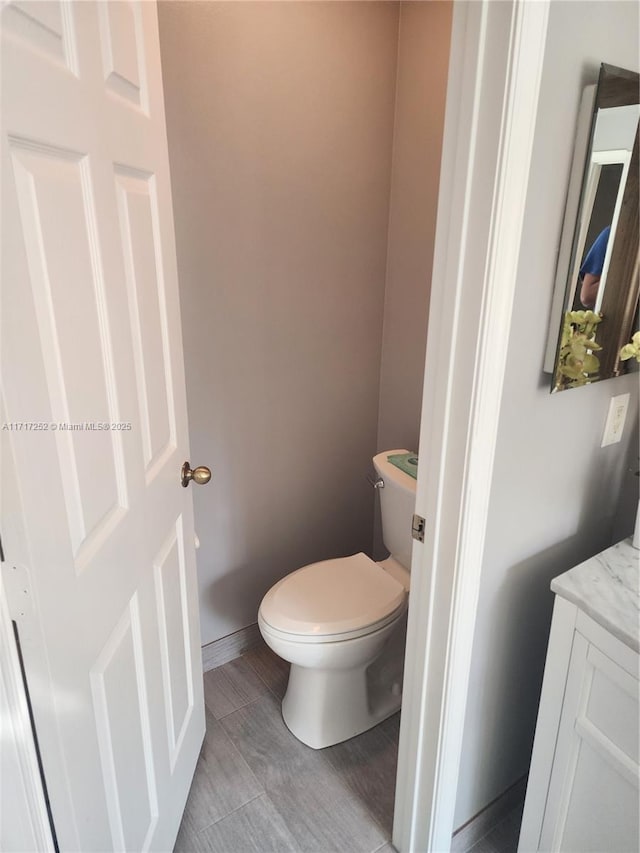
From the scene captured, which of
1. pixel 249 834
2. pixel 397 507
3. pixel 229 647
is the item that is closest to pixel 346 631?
pixel 397 507

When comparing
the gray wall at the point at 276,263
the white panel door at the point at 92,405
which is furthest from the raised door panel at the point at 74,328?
the gray wall at the point at 276,263

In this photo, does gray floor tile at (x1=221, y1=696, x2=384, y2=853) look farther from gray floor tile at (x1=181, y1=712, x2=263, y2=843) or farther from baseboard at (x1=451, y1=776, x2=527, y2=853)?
baseboard at (x1=451, y1=776, x2=527, y2=853)

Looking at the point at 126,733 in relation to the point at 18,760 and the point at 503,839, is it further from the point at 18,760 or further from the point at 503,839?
the point at 503,839

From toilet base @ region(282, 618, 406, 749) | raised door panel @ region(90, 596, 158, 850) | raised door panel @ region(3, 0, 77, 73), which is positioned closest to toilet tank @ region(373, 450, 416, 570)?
toilet base @ region(282, 618, 406, 749)

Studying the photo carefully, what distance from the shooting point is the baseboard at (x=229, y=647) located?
2.02 m

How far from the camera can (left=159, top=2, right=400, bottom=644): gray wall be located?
157cm

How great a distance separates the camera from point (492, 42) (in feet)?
2.72

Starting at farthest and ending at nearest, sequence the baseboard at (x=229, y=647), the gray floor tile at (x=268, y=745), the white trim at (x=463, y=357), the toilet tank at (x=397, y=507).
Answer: the baseboard at (x=229, y=647) < the toilet tank at (x=397, y=507) < the gray floor tile at (x=268, y=745) < the white trim at (x=463, y=357)

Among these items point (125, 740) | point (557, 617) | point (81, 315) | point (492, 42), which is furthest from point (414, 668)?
point (492, 42)

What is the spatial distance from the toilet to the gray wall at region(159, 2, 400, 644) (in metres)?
0.31

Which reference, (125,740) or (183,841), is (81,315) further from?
(183,841)

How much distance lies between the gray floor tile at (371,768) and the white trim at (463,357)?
242 millimetres

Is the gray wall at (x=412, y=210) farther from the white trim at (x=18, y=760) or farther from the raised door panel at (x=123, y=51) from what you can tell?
the white trim at (x=18, y=760)

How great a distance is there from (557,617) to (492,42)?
99 cm
